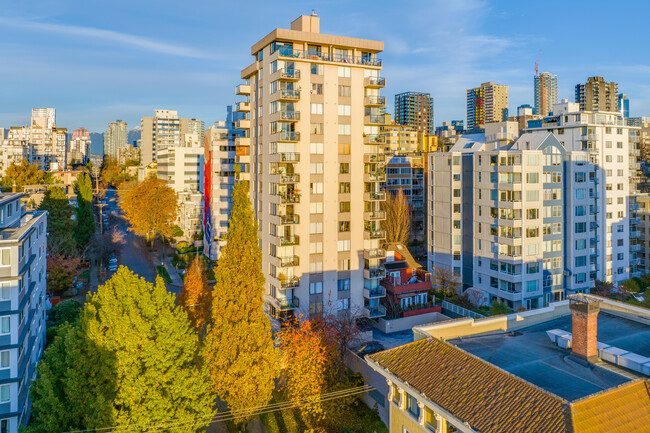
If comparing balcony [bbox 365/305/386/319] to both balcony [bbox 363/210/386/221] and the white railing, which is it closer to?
balcony [bbox 363/210/386/221]

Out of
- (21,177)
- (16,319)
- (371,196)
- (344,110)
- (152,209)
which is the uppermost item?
(344,110)

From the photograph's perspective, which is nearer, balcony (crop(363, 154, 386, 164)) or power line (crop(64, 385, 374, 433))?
power line (crop(64, 385, 374, 433))

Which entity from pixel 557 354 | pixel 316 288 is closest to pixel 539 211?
pixel 316 288

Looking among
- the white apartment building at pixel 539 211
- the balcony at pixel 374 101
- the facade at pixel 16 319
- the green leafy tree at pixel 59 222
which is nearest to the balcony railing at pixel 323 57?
the balcony at pixel 374 101

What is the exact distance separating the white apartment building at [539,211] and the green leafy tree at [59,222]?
49.9m

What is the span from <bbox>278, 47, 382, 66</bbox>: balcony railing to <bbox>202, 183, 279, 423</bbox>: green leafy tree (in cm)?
1859

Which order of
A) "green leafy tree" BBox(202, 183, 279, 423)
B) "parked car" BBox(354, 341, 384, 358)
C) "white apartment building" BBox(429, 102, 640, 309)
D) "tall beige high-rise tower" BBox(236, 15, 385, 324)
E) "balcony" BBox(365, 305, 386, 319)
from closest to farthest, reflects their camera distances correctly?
1. "green leafy tree" BBox(202, 183, 279, 423)
2. "parked car" BBox(354, 341, 384, 358)
3. "tall beige high-rise tower" BBox(236, 15, 385, 324)
4. "balcony" BBox(365, 305, 386, 319)
5. "white apartment building" BBox(429, 102, 640, 309)

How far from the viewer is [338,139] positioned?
46.1 metres

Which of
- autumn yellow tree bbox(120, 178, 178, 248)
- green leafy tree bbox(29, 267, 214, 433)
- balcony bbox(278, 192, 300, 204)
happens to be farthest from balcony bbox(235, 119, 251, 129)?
autumn yellow tree bbox(120, 178, 178, 248)

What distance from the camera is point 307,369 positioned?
3123 cm

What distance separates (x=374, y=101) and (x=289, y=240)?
16563 millimetres

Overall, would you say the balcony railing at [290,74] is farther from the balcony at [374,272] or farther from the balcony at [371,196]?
the balcony at [374,272]

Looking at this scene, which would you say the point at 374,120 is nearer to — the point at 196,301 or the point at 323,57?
the point at 323,57

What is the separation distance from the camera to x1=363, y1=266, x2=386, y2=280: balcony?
47.2 meters
